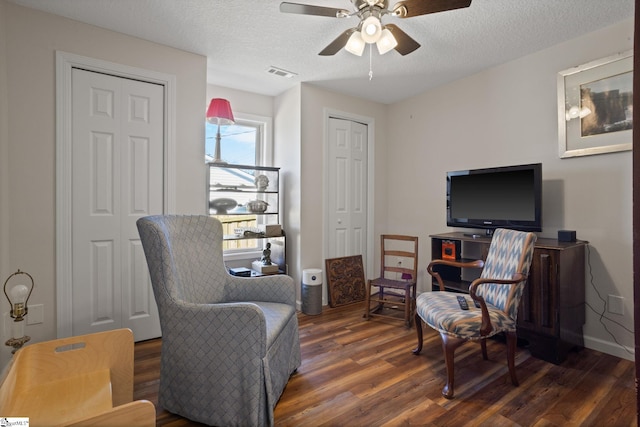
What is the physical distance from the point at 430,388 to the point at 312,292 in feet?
5.29

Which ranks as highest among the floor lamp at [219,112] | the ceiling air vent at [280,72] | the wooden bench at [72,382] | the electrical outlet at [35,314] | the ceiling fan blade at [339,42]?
the ceiling air vent at [280,72]

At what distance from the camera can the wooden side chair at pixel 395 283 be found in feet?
10.1

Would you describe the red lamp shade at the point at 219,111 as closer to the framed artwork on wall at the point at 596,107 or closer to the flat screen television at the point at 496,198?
the flat screen television at the point at 496,198

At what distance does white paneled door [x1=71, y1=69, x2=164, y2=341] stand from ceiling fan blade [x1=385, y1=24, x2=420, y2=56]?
2019mm

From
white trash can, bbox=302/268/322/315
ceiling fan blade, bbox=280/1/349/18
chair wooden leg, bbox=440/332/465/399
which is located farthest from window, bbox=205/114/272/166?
chair wooden leg, bbox=440/332/465/399

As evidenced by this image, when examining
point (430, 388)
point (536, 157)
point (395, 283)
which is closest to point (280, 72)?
point (395, 283)

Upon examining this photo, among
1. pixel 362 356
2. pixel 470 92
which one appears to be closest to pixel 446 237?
pixel 362 356

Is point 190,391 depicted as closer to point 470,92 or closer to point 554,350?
point 554,350

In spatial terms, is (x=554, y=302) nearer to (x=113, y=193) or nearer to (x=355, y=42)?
(x=355, y=42)

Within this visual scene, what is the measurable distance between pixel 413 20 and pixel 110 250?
297 cm

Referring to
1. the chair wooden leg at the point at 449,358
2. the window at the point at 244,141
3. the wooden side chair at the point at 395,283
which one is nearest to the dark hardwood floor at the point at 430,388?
the chair wooden leg at the point at 449,358

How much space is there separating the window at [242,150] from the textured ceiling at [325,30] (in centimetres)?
61

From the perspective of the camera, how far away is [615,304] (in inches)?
92.4

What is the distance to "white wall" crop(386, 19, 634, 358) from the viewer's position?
2.34 meters
